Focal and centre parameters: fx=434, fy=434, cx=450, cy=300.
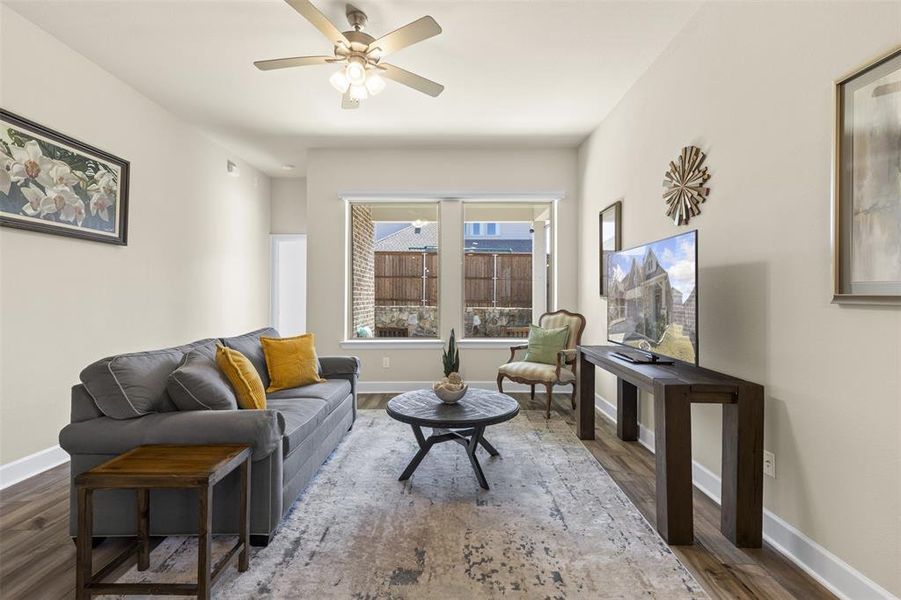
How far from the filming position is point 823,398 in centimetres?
169

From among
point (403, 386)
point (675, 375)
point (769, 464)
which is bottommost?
point (403, 386)

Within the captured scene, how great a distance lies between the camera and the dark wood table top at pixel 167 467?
147 centimetres

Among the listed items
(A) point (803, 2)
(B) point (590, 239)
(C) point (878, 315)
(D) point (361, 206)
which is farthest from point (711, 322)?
(D) point (361, 206)

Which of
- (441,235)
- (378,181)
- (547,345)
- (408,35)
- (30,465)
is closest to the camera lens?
(408,35)

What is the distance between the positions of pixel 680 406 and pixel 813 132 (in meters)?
1.24

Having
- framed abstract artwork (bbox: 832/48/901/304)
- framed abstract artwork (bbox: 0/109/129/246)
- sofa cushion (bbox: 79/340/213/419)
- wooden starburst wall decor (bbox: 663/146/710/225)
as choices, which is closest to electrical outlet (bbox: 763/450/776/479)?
framed abstract artwork (bbox: 832/48/901/304)

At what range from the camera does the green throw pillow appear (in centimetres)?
419

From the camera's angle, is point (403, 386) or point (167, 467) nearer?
point (167, 467)

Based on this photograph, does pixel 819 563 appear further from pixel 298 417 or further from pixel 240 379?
pixel 240 379

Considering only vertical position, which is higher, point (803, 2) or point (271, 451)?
point (803, 2)

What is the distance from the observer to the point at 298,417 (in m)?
2.39

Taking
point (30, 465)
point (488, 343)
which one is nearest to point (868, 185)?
point (488, 343)

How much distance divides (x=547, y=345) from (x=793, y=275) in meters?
2.51

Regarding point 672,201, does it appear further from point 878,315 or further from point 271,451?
point 271,451
